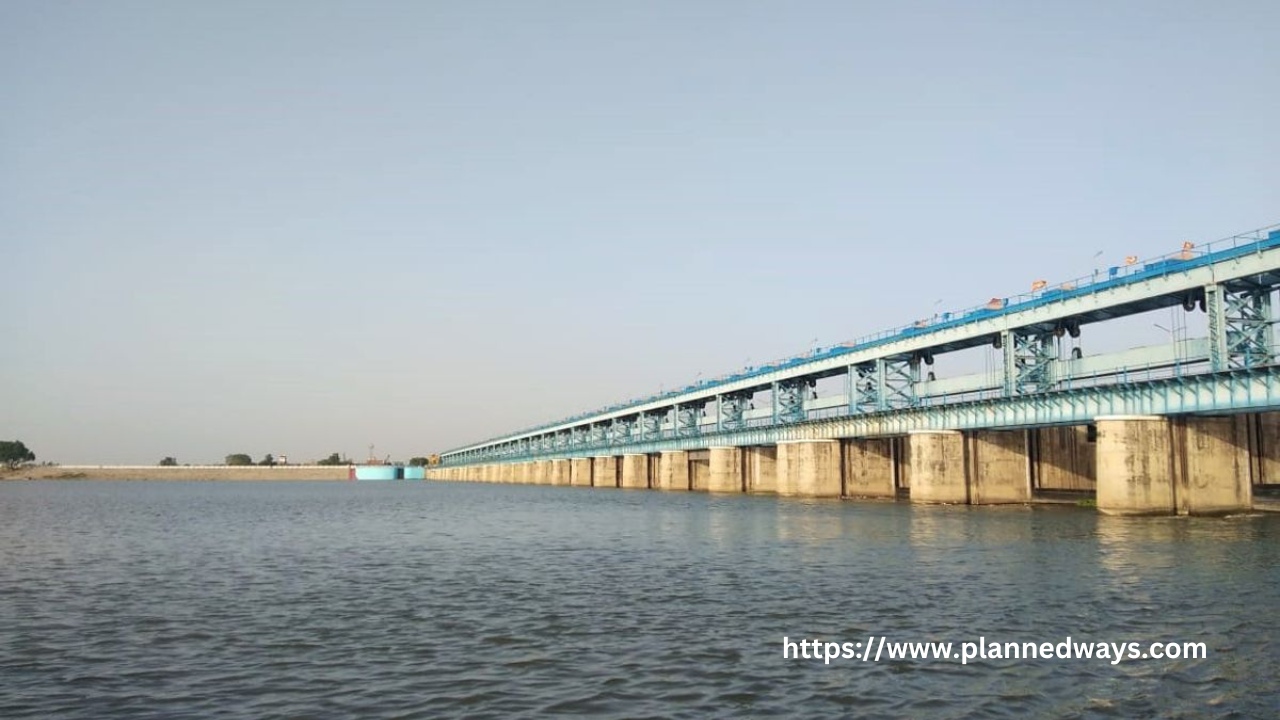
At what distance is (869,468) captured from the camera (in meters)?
84.8

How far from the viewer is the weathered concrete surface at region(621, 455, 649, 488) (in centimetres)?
13525

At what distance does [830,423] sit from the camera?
8569 centimetres

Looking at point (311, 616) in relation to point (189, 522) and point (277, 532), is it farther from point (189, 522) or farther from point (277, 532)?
point (189, 522)

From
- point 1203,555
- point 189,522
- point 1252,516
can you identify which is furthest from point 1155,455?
point 189,522

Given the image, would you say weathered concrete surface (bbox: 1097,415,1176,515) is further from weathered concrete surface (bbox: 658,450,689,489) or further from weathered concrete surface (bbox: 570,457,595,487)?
weathered concrete surface (bbox: 570,457,595,487)

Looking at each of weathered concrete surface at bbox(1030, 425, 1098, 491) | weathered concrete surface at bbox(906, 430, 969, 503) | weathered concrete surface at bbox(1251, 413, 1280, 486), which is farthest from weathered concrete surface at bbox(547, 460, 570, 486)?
weathered concrete surface at bbox(1251, 413, 1280, 486)

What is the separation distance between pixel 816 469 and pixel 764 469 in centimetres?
1829

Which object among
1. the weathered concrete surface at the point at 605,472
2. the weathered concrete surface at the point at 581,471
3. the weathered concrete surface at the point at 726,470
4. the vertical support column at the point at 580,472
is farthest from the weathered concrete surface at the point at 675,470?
the vertical support column at the point at 580,472

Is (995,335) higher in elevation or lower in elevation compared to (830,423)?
higher

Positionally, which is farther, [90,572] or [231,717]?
[90,572]

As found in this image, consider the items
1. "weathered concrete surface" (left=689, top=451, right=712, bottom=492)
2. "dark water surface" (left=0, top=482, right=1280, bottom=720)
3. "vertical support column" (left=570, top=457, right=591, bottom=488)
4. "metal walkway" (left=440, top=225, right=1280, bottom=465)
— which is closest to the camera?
"dark water surface" (left=0, top=482, right=1280, bottom=720)

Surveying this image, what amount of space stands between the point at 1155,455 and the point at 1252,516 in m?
6.29

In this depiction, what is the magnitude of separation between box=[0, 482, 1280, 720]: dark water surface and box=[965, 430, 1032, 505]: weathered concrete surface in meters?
21.5

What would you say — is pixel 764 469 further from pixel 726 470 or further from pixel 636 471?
pixel 636 471
